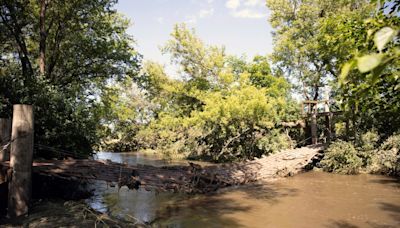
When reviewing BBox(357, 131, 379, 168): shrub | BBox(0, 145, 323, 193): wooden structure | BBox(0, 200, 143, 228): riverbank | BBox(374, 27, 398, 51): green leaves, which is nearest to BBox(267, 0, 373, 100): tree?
BBox(357, 131, 379, 168): shrub

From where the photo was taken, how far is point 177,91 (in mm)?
21047

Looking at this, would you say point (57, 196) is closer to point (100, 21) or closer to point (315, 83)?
point (100, 21)

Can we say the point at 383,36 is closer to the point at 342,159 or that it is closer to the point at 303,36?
the point at 342,159

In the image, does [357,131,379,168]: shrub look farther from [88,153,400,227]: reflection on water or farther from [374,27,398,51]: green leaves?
[374,27,398,51]: green leaves

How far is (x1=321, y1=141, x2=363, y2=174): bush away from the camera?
A: 13969 millimetres

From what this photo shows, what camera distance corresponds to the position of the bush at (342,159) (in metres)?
14.0

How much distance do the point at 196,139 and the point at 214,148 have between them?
1252mm

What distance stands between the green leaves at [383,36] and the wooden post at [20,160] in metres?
6.06

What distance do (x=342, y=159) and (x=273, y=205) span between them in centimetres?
703

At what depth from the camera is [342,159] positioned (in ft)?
47.2

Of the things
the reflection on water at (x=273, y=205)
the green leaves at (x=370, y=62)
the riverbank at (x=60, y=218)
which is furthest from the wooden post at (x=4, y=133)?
the green leaves at (x=370, y=62)

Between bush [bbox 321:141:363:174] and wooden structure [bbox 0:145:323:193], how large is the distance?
9.44 feet

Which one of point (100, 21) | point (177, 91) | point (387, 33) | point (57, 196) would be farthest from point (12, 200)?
point (177, 91)

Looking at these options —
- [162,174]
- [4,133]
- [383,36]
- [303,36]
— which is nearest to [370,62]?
[383,36]
